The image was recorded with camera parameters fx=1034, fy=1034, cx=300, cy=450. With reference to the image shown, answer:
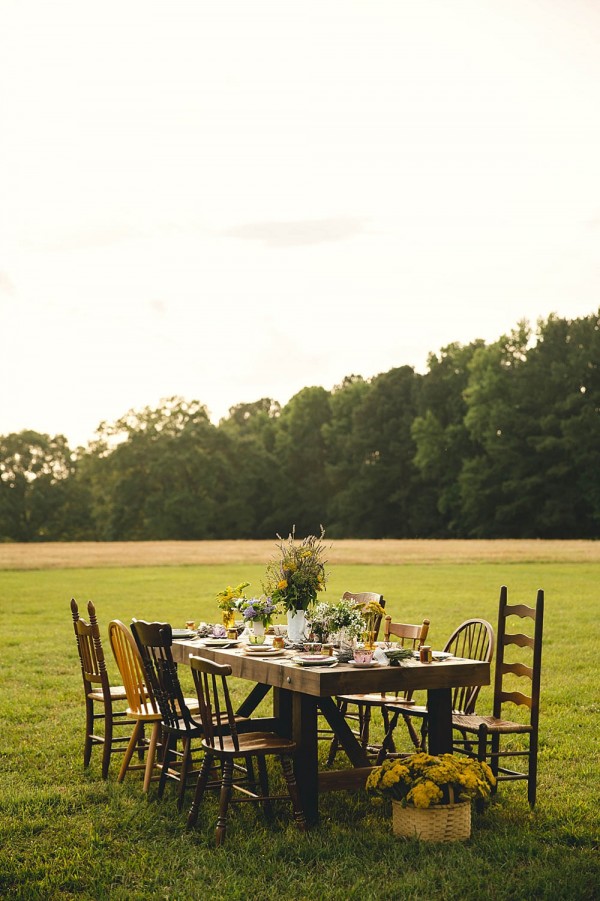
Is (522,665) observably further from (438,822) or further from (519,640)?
(438,822)

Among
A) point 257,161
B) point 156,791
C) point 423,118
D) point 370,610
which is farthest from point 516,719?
point 257,161

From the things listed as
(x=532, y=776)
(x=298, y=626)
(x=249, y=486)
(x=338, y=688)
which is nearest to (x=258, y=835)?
(x=338, y=688)

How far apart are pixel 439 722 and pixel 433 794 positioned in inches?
34.7

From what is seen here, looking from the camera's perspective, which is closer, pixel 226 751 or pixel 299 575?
pixel 226 751

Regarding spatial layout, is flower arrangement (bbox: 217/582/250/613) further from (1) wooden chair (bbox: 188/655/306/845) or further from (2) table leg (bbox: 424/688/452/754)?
(2) table leg (bbox: 424/688/452/754)

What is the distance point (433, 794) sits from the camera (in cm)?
639

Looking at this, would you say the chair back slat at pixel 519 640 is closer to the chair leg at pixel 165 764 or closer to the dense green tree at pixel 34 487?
the chair leg at pixel 165 764

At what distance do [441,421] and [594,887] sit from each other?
65.8 m

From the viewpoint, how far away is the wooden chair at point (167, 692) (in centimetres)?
713

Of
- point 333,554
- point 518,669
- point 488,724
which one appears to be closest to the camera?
point 488,724

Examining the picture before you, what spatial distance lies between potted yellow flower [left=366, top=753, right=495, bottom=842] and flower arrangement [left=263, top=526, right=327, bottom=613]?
157 centimetres

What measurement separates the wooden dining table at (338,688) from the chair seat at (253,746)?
0.35 ft

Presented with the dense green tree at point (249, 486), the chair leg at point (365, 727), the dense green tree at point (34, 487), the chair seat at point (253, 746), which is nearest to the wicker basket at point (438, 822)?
the chair seat at point (253, 746)

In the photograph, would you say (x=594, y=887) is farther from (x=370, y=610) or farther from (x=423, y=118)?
(x=423, y=118)
